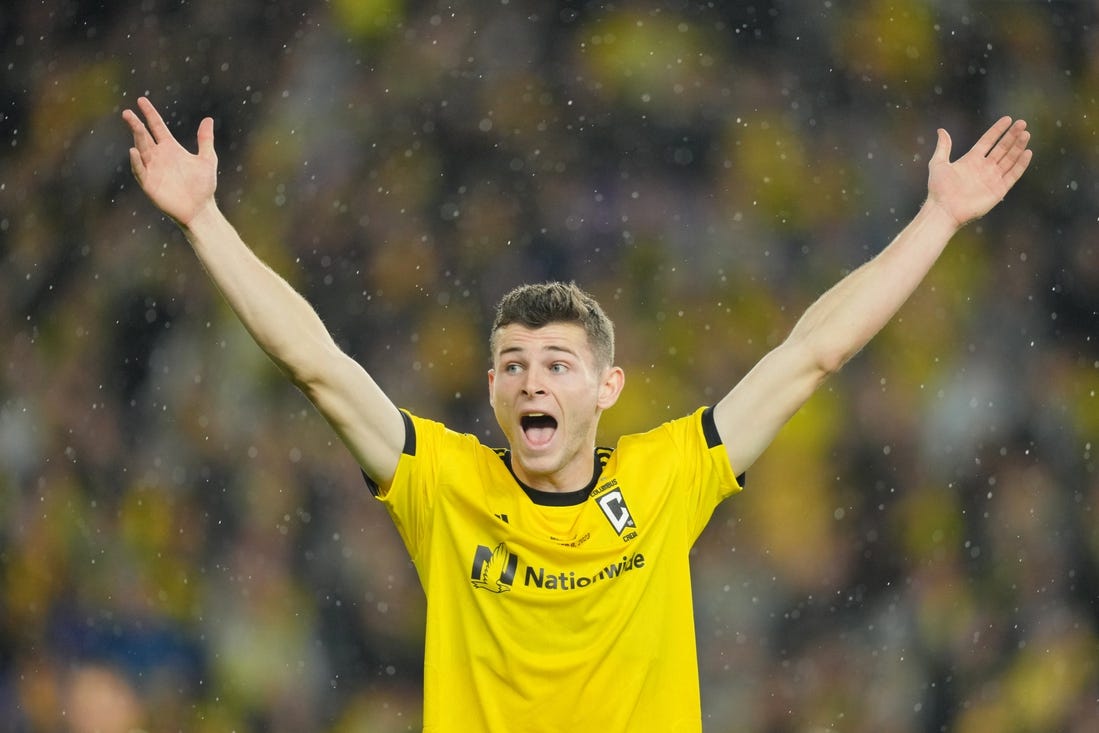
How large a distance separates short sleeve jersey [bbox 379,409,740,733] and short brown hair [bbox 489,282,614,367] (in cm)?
15

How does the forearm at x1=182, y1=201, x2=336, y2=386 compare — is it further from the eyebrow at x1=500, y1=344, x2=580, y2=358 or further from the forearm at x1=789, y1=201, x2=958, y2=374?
the forearm at x1=789, y1=201, x2=958, y2=374

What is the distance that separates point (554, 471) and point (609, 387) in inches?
5.8

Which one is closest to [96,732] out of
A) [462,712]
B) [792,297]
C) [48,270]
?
[48,270]

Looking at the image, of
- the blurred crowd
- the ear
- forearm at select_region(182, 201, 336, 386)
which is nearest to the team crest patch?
the ear

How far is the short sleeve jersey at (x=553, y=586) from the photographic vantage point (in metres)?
1.53

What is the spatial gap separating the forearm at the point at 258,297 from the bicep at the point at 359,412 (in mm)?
19

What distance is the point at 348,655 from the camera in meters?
2.47

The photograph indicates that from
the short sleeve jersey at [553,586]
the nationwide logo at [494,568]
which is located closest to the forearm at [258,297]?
the short sleeve jersey at [553,586]

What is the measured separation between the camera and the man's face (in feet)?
5.32

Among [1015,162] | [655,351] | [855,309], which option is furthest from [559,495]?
[655,351]

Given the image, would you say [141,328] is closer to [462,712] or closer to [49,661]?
[49,661]

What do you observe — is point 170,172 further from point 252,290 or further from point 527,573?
point 527,573

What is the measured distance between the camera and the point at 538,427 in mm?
1662

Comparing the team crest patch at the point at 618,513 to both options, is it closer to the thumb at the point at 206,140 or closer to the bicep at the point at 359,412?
the bicep at the point at 359,412
